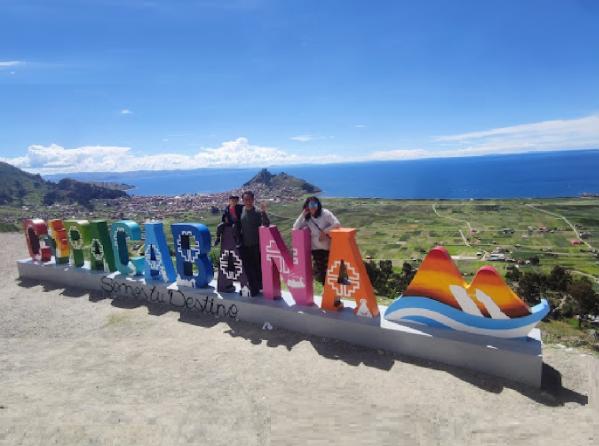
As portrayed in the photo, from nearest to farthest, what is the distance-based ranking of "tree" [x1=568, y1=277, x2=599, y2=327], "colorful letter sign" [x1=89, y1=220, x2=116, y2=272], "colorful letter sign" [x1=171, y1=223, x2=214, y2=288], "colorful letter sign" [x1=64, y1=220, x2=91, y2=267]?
"colorful letter sign" [x1=171, y1=223, x2=214, y2=288], "colorful letter sign" [x1=89, y1=220, x2=116, y2=272], "colorful letter sign" [x1=64, y1=220, x2=91, y2=267], "tree" [x1=568, y1=277, x2=599, y2=327]

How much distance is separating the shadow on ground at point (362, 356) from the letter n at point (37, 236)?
5.55 m

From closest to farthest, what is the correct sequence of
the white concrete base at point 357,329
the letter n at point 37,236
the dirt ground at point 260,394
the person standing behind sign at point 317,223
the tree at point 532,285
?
1. the dirt ground at point 260,394
2. the white concrete base at point 357,329
3. the person standing behind sign at point 317,223
4. the letter n at point 37,236
5. the tree at point 532,285

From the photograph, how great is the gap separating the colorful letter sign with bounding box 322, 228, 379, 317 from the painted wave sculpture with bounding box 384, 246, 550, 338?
553mm

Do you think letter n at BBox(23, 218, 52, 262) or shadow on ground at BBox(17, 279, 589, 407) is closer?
shadow on ground at BBox(17, 279, 589, 407)

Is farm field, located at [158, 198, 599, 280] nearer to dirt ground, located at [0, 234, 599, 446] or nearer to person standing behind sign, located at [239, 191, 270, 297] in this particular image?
person standing behind sign, located at [239, 191, 270, 297]

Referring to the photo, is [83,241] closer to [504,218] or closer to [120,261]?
[120,261]

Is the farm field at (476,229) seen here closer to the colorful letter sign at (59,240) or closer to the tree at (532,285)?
the tree at (532,285)

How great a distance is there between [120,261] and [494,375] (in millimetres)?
11175

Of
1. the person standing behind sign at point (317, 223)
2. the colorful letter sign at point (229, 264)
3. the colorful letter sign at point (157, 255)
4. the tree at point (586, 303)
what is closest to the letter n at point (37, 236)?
the colorful letter sign at point (157, 255)

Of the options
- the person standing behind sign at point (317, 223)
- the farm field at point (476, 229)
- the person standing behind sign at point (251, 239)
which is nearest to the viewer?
the person standing behind sign at point (317, 223)

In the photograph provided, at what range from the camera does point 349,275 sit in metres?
8.70

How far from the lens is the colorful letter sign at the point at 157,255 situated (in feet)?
37.8

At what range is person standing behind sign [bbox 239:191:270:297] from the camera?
984 cm

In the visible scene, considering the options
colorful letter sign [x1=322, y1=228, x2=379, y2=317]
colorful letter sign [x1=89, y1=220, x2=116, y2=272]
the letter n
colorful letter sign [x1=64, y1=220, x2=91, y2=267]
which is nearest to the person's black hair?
colorful letter sign [x1=322, y1=228, x2=379, y2=317]
